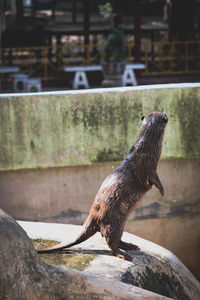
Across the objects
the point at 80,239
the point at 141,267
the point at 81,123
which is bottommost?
the point at 141,267

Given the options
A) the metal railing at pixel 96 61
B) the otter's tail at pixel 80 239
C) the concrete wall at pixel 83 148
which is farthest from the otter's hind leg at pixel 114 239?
the metal railing at pixel 96 61

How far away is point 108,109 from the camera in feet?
20.7

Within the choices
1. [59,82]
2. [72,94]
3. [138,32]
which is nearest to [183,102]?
[72,94]

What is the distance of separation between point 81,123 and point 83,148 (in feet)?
0.98

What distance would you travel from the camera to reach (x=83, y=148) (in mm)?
6352

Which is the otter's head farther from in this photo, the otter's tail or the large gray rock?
the large gray rock

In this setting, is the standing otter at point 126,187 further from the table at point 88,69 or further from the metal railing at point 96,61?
the metal railing at point 96,61

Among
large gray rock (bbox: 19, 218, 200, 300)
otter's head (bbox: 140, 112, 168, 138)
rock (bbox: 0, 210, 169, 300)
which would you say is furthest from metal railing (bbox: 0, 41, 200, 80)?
rock (bbox: 0, 210, 169, 300)

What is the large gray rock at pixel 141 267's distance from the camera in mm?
4145

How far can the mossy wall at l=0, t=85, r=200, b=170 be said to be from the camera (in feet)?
20.2

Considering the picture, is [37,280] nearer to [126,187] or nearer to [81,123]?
[126,187]

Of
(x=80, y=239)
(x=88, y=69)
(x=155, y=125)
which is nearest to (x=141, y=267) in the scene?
(x=80, y=239)

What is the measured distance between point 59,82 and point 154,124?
9.20 m

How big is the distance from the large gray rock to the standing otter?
0.47 ft
